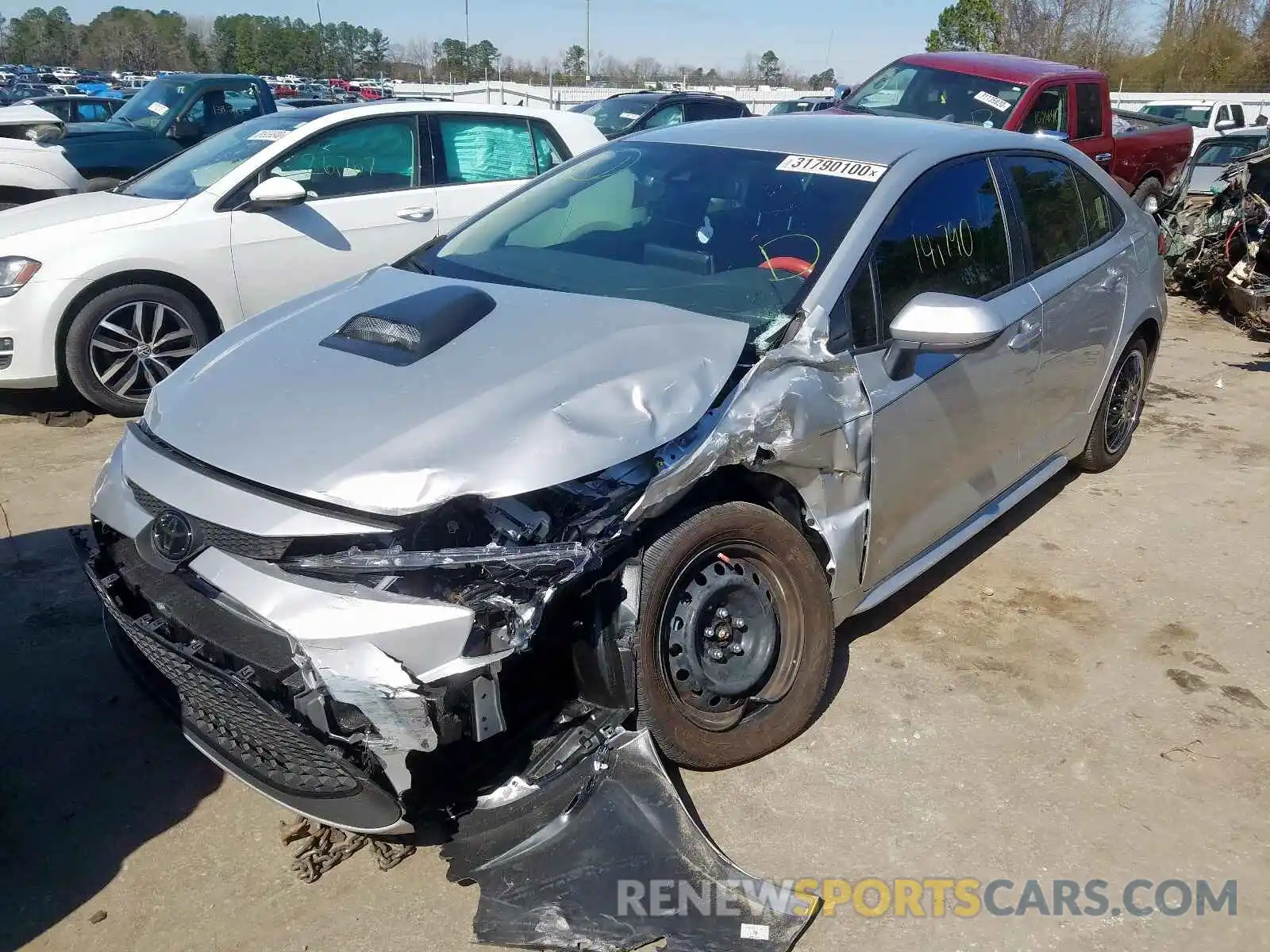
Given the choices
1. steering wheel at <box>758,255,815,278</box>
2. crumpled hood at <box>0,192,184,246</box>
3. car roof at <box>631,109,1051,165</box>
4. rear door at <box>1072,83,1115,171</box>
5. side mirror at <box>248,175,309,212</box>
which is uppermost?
rear door at <box>1072,83,1115,171</box>

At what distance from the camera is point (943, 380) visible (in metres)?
3.39

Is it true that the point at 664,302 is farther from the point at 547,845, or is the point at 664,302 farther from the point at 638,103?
the point at 638,103

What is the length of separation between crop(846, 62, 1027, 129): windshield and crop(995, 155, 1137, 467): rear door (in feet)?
15.5

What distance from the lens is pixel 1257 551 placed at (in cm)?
458

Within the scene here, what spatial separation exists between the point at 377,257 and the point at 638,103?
9.31 m

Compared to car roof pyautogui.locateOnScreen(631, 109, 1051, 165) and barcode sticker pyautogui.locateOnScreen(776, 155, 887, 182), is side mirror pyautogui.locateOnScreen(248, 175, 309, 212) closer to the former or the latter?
car roof pyautogui.locateOnScreen(631, 109, 1051, 165)

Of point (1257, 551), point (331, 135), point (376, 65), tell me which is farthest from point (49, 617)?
point (376, 65)

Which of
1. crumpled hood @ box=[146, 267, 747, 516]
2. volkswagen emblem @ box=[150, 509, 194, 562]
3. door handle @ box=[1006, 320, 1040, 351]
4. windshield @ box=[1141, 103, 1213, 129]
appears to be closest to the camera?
crumpled hood @ box=[146, 267, 747, 516]

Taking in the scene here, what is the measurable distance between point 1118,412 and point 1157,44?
1904 inches

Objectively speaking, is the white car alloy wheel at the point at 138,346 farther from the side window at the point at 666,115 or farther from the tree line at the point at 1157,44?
the tree line at the point at 1157,44

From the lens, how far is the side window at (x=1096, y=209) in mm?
4555

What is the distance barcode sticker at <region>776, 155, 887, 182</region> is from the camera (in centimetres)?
343

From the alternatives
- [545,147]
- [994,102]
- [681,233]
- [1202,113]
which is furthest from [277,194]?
[1202,113]

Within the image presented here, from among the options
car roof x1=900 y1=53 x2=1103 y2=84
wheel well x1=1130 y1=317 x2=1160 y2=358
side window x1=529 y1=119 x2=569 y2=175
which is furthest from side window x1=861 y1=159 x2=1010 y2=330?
car roof x1=900 y1=53 x2=1103 y2=84
